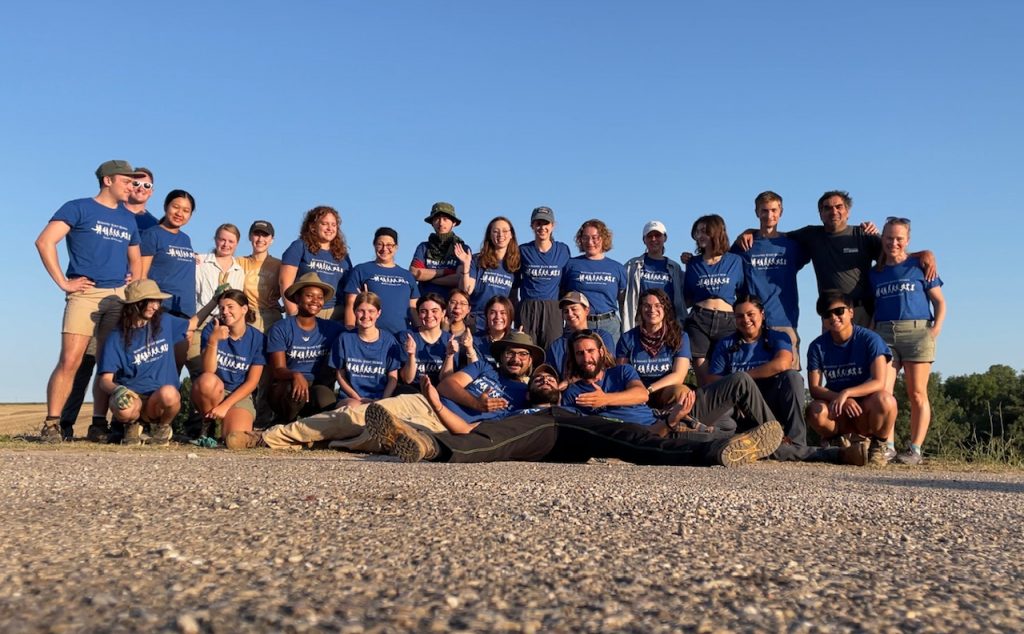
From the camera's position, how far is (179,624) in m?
1.83

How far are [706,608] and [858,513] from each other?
1965mm

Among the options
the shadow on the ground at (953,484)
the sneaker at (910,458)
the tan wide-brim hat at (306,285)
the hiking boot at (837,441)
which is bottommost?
the shadow on the ground at (953,484)

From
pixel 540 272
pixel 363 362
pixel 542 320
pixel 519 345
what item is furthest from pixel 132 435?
pixel 540 272

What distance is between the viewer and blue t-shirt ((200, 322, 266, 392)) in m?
8.65

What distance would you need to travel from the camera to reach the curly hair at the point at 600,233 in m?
8.94

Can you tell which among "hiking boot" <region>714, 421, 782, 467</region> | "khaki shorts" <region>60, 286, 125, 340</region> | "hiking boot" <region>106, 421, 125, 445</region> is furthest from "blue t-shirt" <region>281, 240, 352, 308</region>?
"hiking boot" <region>714, 421, 782, 467</region>

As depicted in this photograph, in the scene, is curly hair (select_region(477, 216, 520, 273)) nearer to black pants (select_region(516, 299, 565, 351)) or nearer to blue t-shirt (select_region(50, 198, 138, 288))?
black pants (select_region(516, 299, 565, 351))

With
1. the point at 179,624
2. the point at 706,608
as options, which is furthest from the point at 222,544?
the point at 706,608

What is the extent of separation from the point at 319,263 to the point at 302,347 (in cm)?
93

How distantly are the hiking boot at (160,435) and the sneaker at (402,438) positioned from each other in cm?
333

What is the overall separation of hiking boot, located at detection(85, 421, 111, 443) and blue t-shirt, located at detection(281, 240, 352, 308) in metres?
2.31

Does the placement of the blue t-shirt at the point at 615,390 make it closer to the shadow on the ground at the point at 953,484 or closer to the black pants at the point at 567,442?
the black pants at the point at 567,442

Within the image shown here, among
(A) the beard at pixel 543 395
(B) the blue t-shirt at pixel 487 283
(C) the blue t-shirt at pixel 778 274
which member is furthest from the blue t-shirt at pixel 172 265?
(C) the blue t-shirt at pixel 778 274

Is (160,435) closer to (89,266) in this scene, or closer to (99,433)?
(99,433)
